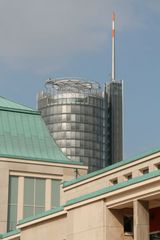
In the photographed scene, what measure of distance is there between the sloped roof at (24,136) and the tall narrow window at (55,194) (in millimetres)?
Result: 2481

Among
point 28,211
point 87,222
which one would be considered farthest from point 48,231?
point 28,211

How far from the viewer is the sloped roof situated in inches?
2896

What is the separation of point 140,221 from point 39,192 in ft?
105

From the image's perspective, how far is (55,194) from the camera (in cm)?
7200

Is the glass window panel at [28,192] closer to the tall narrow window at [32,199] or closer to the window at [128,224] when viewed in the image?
the tall narrow window at [32,199]

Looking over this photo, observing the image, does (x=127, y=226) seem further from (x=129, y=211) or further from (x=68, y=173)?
(x=68, y=173)

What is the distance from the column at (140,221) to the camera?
1587 inches

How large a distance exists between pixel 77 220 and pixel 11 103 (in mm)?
35043

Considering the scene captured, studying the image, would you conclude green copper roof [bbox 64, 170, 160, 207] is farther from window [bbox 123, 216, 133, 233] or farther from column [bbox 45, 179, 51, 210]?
column [bbox 45, 179, 51, 210]

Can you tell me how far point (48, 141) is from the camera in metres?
77.9

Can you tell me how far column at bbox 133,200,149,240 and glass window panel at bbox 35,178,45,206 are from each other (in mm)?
31423

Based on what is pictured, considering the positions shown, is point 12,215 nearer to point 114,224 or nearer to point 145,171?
point 145,171

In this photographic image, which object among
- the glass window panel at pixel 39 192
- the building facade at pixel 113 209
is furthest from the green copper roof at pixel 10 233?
the glass window panel at pixel 39 192

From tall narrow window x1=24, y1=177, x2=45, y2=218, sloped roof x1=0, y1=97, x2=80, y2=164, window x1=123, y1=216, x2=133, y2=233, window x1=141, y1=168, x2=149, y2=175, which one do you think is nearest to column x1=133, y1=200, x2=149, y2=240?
window x1=123, y1=216, x2=133, y2=233
